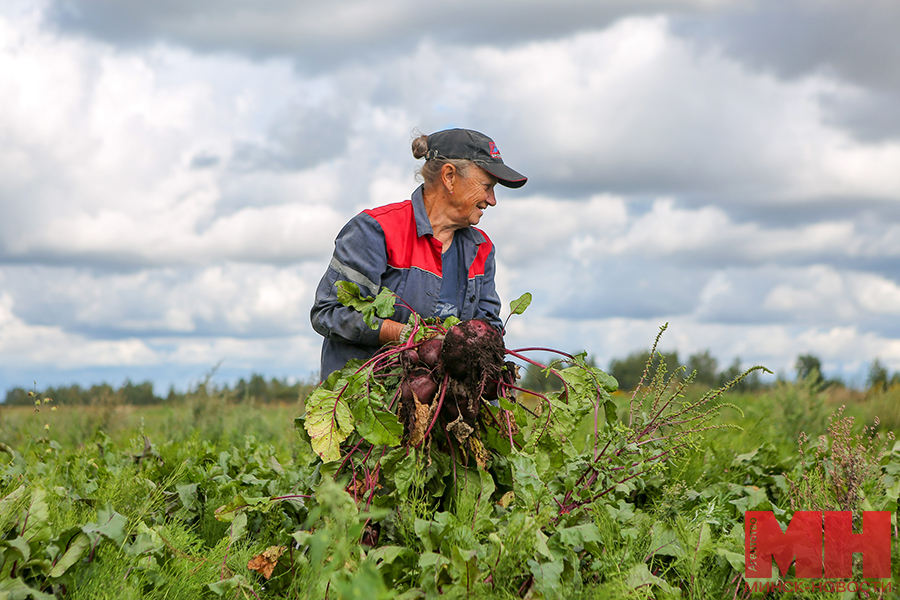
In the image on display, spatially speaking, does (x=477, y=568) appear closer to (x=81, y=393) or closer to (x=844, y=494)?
(x=844, y=494)

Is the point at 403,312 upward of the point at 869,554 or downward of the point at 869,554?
upward

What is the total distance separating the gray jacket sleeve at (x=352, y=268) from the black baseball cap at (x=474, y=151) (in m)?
0.57

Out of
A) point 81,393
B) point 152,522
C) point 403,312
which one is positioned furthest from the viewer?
point 81,393

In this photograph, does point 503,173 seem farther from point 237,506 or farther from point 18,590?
point 18,590

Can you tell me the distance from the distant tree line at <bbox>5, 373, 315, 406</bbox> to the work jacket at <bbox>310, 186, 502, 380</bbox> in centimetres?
319

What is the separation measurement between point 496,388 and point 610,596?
88 cm

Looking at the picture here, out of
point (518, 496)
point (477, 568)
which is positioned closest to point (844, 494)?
point (518, 496)

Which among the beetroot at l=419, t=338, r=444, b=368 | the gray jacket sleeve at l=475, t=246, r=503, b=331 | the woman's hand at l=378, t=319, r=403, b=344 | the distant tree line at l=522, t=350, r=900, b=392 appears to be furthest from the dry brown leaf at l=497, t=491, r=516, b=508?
the distant tree line at l=522, t=350, r=900, b=392

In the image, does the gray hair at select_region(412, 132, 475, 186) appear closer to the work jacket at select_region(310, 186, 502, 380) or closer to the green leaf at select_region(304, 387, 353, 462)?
the work jacket at select_region(310, 186, 502, 380)

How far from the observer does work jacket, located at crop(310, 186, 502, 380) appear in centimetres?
355

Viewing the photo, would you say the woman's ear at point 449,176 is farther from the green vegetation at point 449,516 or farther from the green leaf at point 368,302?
the green vegetation at point 449,516

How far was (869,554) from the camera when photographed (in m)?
2.91

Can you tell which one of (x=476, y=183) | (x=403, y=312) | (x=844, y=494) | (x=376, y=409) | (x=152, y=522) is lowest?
(x=152, y=522)

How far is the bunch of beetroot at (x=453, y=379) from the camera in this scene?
2754 mm
